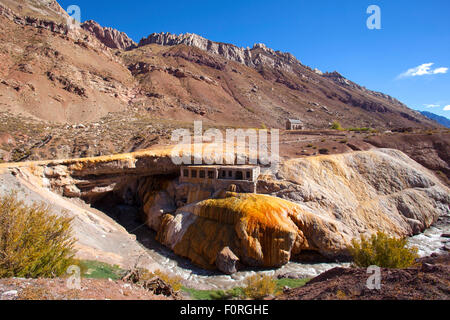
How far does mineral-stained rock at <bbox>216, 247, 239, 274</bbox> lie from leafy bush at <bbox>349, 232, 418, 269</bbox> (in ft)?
25.3

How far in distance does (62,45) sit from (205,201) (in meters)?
74.4

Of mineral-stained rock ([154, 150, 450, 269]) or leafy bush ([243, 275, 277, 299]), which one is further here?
mineral-stained rock ([154, 150, 450, 269])

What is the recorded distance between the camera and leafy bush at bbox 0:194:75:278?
23.5 feet

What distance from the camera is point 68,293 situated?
22.6ft

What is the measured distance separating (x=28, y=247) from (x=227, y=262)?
38.7 feet

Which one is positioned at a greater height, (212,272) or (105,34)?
(105,34)

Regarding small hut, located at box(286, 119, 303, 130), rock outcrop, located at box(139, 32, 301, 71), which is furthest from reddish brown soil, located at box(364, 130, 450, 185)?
rock outcrop, located at box(139, 32, 301, 71)

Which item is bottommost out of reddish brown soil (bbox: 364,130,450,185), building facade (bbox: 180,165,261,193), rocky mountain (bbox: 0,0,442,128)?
building facade (bbox: 180,165,261,193)

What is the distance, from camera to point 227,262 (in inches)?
657

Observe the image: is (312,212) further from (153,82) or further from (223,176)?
(153,82)

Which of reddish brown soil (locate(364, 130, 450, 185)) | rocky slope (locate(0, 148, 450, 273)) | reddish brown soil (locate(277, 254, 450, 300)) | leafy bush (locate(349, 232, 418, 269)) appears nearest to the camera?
reddish brown soil (locate(277, 254, 450, 300))

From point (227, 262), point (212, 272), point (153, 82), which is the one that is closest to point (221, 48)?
point (153, 82)

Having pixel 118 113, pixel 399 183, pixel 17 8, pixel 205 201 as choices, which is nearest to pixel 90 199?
pixel 205 201

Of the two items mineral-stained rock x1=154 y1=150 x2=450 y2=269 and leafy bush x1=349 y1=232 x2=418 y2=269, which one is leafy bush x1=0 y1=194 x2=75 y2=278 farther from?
leafy bush x1=349 y1=232 x2=418 y2=269
